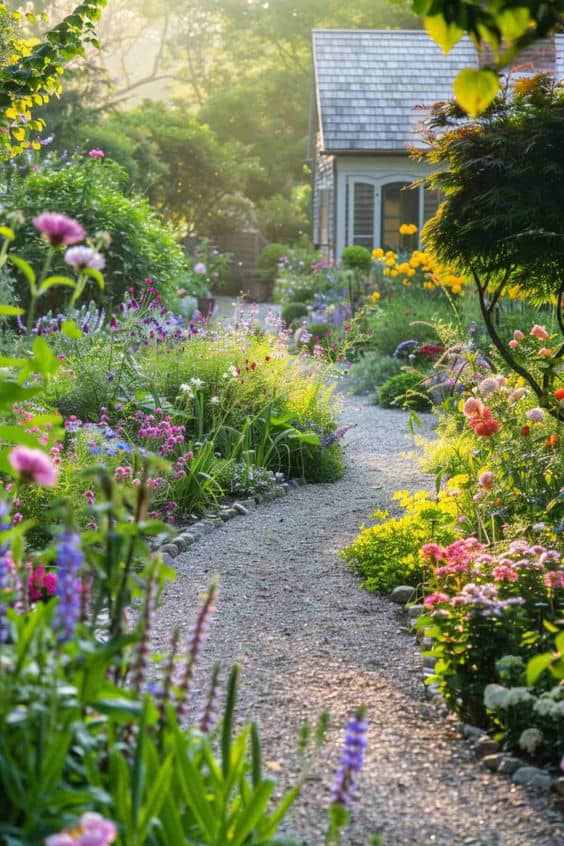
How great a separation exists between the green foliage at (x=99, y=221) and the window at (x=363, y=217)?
29.8 feet

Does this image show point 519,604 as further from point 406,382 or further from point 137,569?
point 406,382

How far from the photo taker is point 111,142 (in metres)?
20.5

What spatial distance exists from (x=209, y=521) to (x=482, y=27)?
4.41 m

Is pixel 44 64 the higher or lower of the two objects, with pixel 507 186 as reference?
higher

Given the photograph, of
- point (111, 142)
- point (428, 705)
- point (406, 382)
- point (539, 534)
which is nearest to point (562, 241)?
point (539, 534)

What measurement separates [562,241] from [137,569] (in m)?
2.67

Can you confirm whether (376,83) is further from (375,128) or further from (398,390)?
(398,390)

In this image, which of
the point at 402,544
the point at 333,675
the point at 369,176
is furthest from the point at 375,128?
the point at 333,675

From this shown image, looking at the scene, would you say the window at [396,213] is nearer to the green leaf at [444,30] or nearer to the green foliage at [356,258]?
the green foliage at [356,258]

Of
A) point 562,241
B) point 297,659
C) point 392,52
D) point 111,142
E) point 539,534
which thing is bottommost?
point 297,659

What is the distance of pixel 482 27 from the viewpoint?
5.90 feet

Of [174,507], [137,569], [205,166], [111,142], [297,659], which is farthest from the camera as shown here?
[205,166]

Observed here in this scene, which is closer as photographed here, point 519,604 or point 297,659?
point 519,604

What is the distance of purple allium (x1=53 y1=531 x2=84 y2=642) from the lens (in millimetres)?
1716
